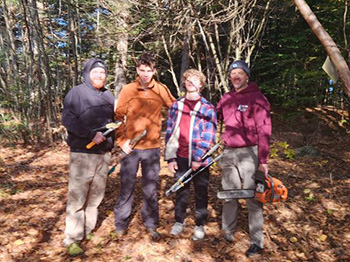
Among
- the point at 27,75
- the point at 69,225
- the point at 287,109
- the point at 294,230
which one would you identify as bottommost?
the point at 294,230

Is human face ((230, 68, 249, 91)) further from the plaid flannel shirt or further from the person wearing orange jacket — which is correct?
the person wearing orange jacket

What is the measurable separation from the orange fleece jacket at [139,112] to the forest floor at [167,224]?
4.61 ft

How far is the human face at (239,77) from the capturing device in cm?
329

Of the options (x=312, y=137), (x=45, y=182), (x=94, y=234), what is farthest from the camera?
(x=312, y=137)

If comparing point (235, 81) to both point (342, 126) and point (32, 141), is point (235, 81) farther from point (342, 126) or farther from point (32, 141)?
point (342, 126)

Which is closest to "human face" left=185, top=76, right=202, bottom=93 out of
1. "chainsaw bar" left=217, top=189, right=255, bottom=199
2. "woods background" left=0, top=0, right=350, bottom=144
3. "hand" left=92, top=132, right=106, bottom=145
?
"hand" left=92, top=132, right=106, bottom=145

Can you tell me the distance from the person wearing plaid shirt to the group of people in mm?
13

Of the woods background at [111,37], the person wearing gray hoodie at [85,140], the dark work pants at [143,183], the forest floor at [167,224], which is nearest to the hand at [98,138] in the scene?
the person wearing gray hoodie at [85,140]

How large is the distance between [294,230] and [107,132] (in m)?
3.23

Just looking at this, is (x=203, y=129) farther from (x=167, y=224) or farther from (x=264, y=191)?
(x=167, y=224)

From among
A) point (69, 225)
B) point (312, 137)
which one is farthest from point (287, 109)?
point (69, 225)

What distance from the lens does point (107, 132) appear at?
321cm

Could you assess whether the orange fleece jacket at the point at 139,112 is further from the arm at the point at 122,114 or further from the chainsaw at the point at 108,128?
the chainsaw at the point at 108,128

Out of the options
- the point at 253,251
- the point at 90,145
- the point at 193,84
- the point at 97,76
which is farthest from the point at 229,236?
the point at 97,76
